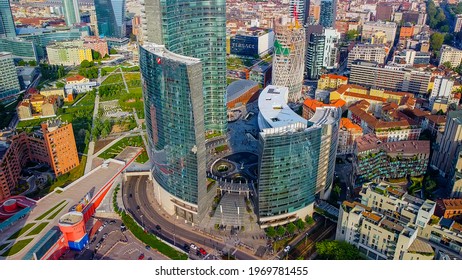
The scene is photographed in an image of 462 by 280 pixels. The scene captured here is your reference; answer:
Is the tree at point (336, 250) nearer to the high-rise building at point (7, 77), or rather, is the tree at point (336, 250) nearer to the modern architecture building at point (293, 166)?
the modern architecture building at point (293, 166)

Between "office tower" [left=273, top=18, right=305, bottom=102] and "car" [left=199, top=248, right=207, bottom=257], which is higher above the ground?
"office tower" [left=273, top=18, right=305, bottom=102]

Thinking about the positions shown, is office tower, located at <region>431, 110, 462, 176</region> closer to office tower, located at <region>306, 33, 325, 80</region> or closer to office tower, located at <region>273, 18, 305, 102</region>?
office tower, located at <region>273, 18, 305, 102</region>

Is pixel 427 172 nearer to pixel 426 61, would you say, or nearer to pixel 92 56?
pixel 426 61

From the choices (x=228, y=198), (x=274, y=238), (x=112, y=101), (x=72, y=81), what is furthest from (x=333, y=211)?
(x=72, y=81)

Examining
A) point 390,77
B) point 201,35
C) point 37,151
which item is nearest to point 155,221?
point 37,151

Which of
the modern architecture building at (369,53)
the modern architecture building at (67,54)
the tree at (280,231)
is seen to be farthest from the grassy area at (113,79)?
the tree at (280,231)

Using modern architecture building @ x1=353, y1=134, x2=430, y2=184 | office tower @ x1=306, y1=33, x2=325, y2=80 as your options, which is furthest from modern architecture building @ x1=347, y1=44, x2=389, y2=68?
modern architecture building @ x1=353, y1=134, x2=430, y2=184

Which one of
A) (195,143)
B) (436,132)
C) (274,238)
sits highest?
(195,143)
